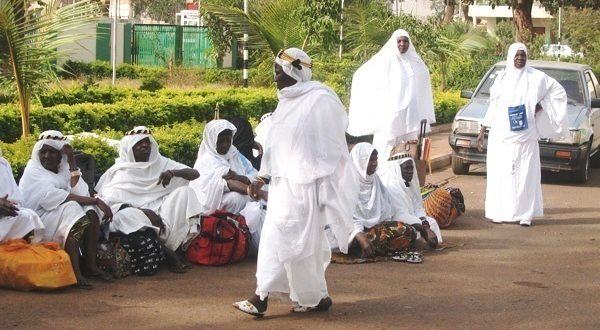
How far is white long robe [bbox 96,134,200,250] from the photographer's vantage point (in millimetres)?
8930

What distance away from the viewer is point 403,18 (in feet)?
80.5

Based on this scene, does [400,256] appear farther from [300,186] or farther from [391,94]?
[391,94]

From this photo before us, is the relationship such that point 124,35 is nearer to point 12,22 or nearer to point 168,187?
point 12,22

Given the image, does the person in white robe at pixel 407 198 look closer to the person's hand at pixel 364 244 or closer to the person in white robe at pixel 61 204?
the person's hand at pixel 364 244

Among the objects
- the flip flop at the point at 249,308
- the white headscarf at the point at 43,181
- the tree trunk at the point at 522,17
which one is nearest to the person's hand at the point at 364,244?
the flip flop at the point at 249,308

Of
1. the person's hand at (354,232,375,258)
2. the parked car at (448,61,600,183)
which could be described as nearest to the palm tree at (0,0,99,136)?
the person's hand at (354,232,375,258)

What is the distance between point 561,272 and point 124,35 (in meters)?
33.5

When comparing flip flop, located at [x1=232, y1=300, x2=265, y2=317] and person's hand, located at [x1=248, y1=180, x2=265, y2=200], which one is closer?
flip flop, located at [x1=232, y1=300, x2=265, y2=317]

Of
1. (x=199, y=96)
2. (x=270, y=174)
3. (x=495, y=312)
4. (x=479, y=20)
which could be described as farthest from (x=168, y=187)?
(x=479, y=20)

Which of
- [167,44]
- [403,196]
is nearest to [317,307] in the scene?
[403,196]

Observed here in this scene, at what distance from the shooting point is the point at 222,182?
9.52m

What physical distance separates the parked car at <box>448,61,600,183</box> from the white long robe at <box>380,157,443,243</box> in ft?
16.8

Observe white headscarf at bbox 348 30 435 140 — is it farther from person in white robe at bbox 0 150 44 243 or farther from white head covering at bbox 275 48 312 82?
person in white robe at bbox 0 150 44 243

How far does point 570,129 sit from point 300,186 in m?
9.11
